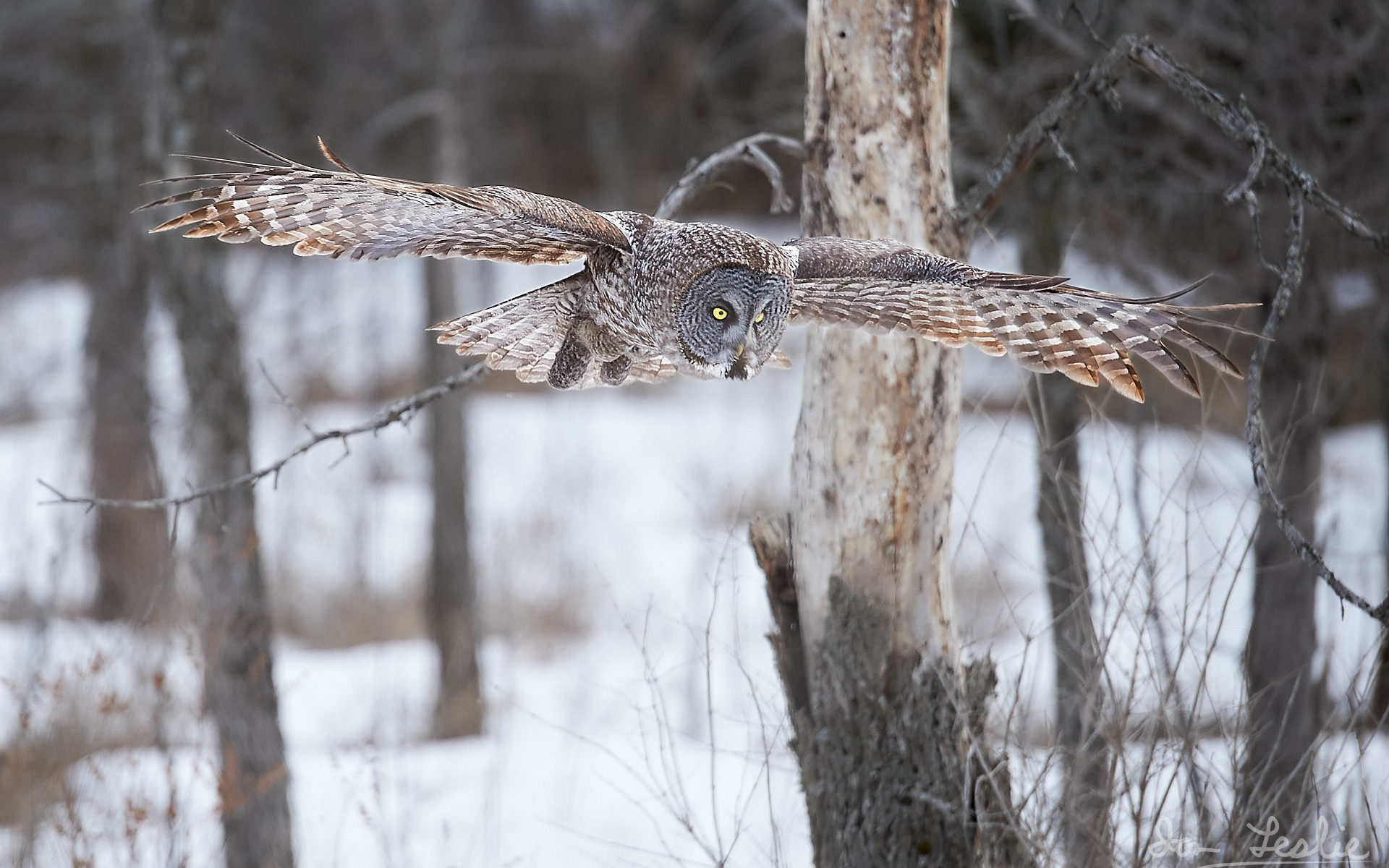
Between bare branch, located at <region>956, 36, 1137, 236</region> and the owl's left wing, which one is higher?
bare branch, located at <region>956, 36, 1137, 236</region>

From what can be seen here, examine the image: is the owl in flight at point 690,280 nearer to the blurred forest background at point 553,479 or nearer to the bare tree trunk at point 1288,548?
the blurred forest background at point 553,479

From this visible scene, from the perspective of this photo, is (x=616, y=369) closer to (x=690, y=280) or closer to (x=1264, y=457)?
(x=690, y=280)

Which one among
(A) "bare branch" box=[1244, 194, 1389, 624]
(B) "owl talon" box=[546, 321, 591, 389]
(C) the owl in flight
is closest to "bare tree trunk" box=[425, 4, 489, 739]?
(B) "owl talon" box=[546, 321, 591, 389]

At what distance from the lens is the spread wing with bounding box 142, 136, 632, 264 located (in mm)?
2510

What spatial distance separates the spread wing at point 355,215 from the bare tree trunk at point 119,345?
5111 millimetres

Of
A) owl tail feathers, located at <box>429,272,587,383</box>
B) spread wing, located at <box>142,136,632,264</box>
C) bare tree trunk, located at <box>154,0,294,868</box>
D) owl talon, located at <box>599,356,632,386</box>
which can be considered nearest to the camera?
spread wing, located at <box>142,136,632,264</box>

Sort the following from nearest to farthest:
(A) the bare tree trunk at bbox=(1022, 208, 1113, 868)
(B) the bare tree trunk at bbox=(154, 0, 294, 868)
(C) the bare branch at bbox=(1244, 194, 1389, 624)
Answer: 1. (C) the bare branch at bbox=(1244, 194, 1389, 624)
2. (A) the bare tree trunk at bbox=(1022, 208, 1113, 868)
3. (B) the bare tree trunk at bbox=(154, 0, 294, 868)

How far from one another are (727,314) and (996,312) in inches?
A: 34.0

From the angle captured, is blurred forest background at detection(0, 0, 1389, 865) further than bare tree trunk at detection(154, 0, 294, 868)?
No

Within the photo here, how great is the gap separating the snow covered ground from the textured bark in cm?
24

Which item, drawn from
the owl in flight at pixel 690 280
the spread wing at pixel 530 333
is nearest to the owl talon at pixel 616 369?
the spread wing at pixel 530 333

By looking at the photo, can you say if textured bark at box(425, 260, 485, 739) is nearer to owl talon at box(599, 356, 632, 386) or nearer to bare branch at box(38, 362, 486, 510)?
owl talon at box(599, 356, 632, 386)

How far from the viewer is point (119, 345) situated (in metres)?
7.50

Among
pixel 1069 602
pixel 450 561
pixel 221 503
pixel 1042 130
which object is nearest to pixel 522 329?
pixel 1042 130
